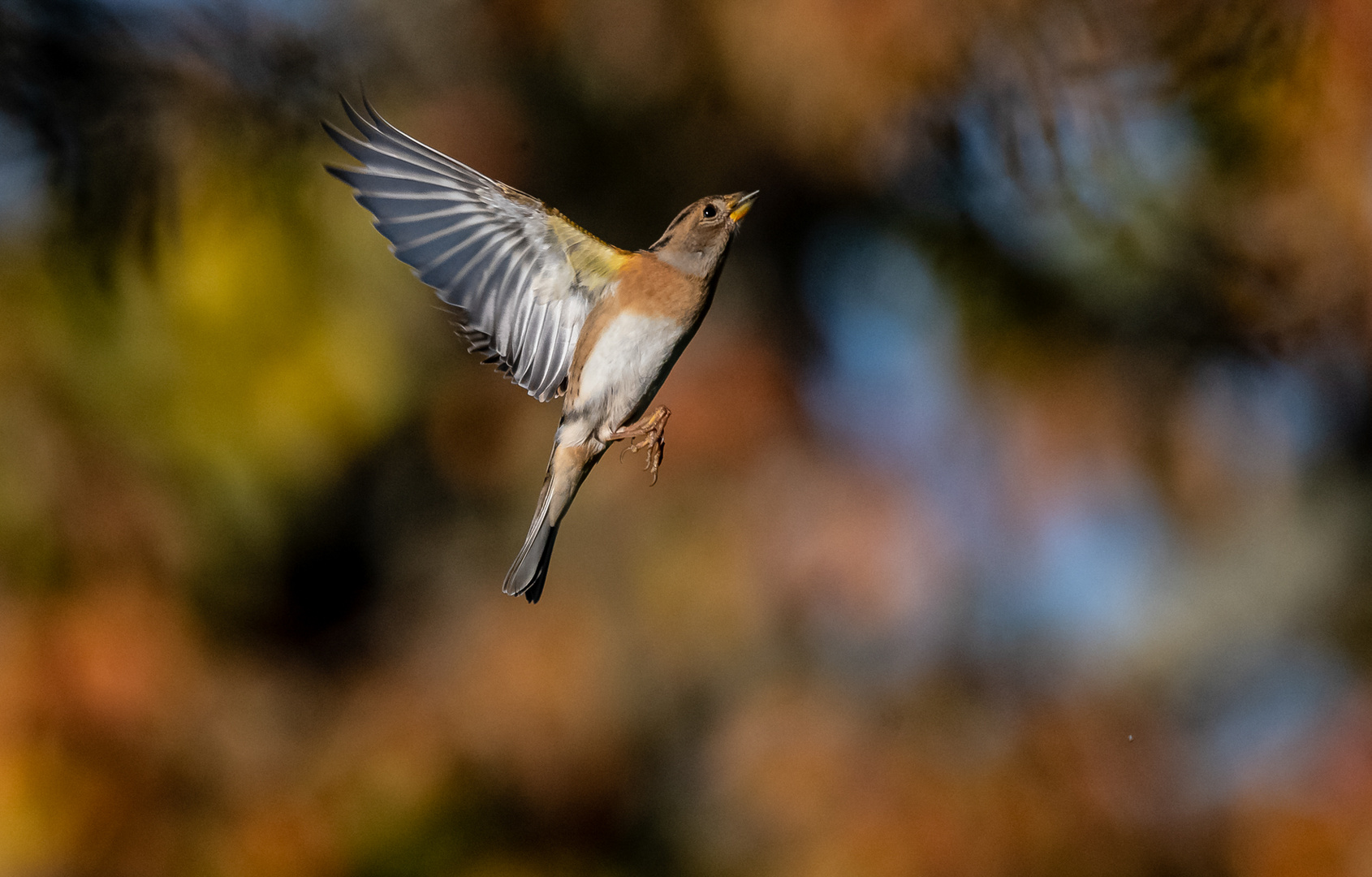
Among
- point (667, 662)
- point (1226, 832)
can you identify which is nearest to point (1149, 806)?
point (1226, 832)

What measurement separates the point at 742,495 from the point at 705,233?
5.09 feet

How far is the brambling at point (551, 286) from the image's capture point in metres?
1.08

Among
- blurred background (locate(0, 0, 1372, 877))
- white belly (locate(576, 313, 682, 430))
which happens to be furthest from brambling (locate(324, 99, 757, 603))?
blurred background (locate(0, 0, 1372, 877))

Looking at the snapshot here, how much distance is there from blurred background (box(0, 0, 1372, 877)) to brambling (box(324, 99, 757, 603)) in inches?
46.0

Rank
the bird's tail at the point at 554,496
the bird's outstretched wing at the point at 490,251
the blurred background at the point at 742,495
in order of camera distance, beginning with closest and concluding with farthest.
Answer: the bird's outstretched wing at the point at 490,251 < the bird's tail at the point at 554,496 < the blurred background at the point at 742,495

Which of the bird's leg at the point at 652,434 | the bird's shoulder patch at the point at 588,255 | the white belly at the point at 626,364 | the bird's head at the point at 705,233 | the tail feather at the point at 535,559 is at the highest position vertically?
the bird's head at the point at 705,233

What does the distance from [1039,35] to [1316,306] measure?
0.89m

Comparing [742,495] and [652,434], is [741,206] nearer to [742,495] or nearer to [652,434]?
[652,434]

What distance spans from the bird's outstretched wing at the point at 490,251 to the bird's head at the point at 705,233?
0.06m

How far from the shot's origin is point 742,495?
267 centimetres

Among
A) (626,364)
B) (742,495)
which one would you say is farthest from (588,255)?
(742,495)

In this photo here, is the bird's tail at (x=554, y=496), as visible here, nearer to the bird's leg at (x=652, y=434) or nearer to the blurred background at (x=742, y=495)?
the bird's leg at (x=652, y=434)

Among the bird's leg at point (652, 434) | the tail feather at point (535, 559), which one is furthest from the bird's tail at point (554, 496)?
the bird's leg at point (652, 434)

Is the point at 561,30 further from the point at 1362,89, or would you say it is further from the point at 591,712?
the point at 1362,89
